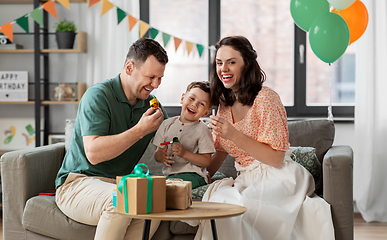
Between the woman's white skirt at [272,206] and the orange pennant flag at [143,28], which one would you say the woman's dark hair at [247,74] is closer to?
the woman's white skirt at [272,206]

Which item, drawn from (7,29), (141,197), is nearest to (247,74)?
(141,197)

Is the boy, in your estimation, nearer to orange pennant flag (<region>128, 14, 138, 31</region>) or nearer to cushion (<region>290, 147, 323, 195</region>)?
cushion (<region>290, 147, 323, 195</region>)

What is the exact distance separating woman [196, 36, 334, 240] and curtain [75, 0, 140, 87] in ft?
5.40

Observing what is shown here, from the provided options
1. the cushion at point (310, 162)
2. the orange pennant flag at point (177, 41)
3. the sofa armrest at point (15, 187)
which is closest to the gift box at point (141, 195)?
the sofa armrest at point (15, 187)

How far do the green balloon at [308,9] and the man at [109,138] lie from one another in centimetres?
134

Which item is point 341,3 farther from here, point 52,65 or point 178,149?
point 52,65

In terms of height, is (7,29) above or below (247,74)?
above

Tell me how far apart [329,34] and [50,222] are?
79.7 inches

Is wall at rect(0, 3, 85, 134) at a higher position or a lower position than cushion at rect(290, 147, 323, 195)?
higher

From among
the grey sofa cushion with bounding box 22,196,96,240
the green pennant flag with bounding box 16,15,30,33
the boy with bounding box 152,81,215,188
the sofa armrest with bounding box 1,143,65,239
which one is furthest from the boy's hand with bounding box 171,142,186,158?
the green pennant flag with bounding box 16,15,30,33

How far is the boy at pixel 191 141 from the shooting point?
191cm

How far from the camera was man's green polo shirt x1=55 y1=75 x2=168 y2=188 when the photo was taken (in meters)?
1.71

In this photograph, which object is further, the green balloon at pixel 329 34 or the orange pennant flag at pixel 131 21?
the orange pennant flag at pixel 131 21

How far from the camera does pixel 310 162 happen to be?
2.03 metres
